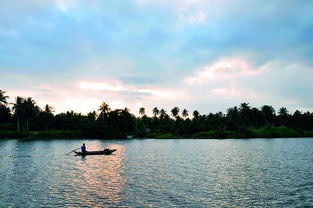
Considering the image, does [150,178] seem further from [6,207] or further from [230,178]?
[6,207]

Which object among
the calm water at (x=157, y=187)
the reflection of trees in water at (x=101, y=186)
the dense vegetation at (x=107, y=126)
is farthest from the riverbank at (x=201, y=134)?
the reflection of trees in water at (x=101, y=186)

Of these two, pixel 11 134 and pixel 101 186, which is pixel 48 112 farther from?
pixel 101 186

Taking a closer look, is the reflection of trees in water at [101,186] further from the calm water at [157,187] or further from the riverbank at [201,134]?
the riverbank at [201,134]

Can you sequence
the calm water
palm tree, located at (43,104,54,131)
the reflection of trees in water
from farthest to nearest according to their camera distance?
palm tree, located at (43,104,54,131)
the reflection of trees in water
the calm water

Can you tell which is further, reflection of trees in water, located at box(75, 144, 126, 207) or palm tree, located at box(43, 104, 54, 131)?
palm tree, located at box(43, 104, 54, 131)

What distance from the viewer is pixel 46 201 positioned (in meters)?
22.6

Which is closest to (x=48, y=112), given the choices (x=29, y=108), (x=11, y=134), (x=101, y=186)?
(x=29, y=108)

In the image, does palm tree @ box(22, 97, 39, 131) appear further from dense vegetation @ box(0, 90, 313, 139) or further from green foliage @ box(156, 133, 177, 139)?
green foliage @ box(156, 133, 177, 139)

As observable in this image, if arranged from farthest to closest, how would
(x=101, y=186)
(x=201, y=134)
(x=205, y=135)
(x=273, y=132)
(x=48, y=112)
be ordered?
(x=273, y=132) → (x=201, y=134) → (x=205, y=135) → (x=48, y=112) → (x=101, y=186)

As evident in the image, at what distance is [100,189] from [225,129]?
513ft

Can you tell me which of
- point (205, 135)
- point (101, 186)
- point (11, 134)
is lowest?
point (205, 135)

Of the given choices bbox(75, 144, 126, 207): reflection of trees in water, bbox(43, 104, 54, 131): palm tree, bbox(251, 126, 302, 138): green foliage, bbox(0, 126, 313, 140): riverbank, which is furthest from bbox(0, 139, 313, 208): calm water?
bbox(251, 126, 302, 138): green foliage

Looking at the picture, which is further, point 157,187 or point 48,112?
point 48,112

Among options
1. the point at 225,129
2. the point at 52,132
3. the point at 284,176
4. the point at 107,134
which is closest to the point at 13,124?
the point at 52,132
